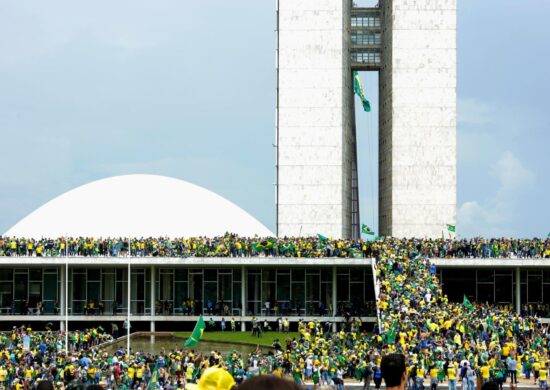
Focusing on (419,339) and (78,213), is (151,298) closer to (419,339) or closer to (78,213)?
(78,213)

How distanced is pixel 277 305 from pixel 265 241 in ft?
16.2

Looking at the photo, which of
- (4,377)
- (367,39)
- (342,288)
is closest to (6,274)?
(342,288)

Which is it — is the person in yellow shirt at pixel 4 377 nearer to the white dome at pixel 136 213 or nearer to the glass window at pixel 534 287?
the white dome at pixel 136 213

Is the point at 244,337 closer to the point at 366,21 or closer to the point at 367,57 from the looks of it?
the point at 367,57

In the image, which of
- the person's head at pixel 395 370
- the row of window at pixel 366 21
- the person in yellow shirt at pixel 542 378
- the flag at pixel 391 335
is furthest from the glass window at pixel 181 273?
the person's head at pixel 395 370

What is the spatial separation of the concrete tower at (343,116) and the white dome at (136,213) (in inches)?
213

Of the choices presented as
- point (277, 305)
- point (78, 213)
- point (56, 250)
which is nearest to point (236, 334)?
point (277, 305)

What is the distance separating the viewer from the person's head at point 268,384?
4688mm

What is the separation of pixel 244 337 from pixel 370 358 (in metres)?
19.8

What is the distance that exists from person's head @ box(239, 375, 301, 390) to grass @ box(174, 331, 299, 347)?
4387cm

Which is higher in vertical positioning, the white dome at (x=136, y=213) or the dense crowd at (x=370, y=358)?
the white dome at (x=136, y=213)

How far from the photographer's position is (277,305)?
59.1m

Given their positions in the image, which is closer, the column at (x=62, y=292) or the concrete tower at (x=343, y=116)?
the column at (x=62, y=292)

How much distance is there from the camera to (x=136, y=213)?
67.2 metres
